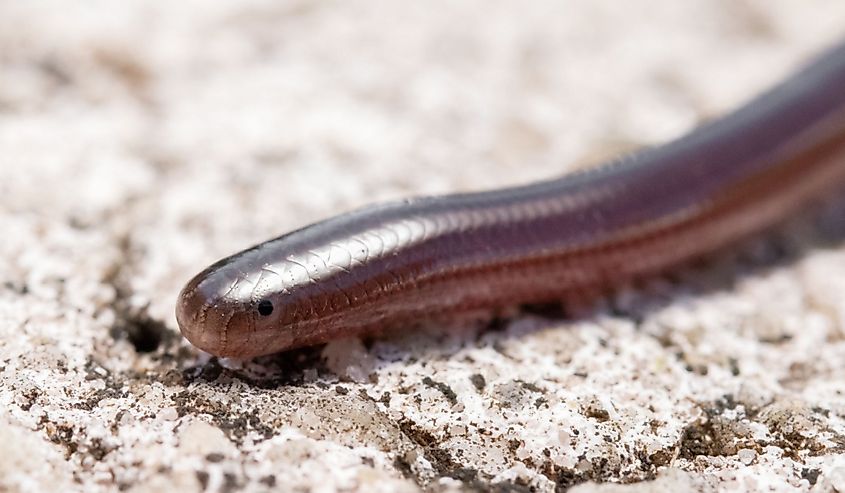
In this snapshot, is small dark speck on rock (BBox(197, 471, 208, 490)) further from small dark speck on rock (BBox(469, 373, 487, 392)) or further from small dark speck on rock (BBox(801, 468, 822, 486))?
small dark speck on rock (BBox(801, 468, 822, 486))

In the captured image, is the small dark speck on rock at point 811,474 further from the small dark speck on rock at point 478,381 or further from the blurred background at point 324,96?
the blurred background at point 324,96

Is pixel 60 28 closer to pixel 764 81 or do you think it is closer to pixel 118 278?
pixel 118 278

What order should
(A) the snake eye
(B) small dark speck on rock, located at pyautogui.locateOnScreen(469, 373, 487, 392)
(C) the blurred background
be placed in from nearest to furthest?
(A) the snake eye → (B) small dark speck on rock, located at pyautogui.locateOnScreen(469, 373, 487, 392) → (C) the blurred background

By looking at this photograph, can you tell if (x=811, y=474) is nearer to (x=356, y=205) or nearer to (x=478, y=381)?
(x=478, y=381)

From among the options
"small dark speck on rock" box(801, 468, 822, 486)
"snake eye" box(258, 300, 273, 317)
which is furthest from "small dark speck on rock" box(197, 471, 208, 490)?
"small dark speck on rock" box(801, 468, 822, 486)

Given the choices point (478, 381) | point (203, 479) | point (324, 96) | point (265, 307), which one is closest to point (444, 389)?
point (478, 381)

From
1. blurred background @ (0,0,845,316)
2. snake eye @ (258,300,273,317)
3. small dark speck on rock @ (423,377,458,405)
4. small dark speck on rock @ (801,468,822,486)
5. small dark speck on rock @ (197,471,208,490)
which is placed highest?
blurred background @ (0,0,845,316)
